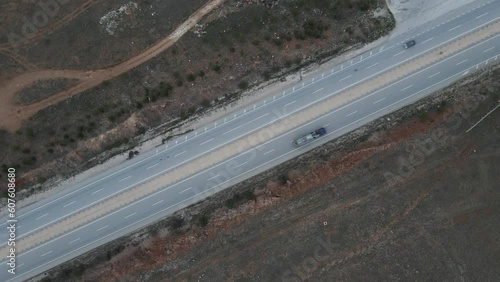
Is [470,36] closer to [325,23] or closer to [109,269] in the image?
[325,23]

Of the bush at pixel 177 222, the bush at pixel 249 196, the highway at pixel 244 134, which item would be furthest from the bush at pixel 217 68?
the bush at pixel 177 222

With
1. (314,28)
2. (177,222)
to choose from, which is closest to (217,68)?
(314,28)

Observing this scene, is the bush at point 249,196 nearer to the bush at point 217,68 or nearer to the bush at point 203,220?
the bush at point 203,220

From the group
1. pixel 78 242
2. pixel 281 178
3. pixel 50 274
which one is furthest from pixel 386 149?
pixel 50 274

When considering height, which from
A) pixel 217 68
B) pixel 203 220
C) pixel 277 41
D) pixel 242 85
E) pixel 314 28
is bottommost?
pixel 203 220

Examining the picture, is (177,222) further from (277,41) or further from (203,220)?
(277,41)

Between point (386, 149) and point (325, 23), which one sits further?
point (325, 23)
